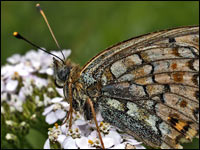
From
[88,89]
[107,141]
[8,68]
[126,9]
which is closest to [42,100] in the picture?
[8,68]

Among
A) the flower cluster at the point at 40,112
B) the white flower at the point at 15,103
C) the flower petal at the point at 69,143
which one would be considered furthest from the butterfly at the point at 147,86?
the white flower at the point at 15,103

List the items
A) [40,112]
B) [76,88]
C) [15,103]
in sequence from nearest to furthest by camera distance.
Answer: [76,88]
[40,112]
[15,103]

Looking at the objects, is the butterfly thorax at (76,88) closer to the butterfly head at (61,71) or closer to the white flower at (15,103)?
the butterfly head at (61,71)

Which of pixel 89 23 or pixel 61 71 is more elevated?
pixel 89 23

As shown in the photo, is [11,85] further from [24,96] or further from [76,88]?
[76,88]

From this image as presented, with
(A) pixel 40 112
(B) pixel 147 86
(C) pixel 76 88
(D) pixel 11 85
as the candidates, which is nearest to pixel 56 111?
(A) pixel 40 112

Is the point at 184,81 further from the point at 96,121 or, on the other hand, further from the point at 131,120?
the point at 96,121

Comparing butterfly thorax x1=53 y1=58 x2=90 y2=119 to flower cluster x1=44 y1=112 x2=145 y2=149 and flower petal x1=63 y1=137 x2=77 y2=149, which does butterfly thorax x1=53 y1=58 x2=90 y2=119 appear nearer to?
flower cluster x1=44 y1=112 x2=145 y2=149
